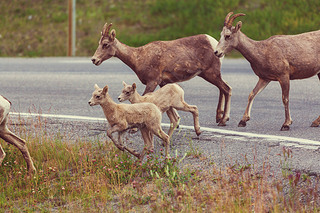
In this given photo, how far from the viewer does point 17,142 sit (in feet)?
25.1

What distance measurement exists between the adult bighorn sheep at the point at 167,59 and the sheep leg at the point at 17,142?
1729mm

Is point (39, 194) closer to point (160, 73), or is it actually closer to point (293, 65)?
point (160, 73)

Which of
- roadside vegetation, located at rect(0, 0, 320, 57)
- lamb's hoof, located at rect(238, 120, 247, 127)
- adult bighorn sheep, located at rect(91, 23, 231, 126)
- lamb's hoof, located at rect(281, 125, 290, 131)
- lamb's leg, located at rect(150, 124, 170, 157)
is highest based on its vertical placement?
adult bighorn sheep, located at rect(91, 23, 231, 126)

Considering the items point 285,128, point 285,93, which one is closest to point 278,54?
point 285,93

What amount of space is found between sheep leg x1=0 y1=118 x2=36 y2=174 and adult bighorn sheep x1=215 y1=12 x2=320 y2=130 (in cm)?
296

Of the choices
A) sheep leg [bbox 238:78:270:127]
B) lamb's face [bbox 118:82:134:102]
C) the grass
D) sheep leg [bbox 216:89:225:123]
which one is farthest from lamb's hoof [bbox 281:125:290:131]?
lamb's face [bbox 118:82:134:102]

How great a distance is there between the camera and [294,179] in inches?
259

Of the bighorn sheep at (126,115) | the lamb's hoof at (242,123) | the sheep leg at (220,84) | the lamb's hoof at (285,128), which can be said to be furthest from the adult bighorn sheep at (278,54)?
the bighorn sheep at (126,115)

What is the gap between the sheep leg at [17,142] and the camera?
7.55m

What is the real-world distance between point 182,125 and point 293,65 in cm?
200

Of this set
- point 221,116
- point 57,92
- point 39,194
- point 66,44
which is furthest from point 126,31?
point 39,194

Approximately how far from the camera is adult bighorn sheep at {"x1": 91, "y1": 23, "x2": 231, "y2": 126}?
8953 mm

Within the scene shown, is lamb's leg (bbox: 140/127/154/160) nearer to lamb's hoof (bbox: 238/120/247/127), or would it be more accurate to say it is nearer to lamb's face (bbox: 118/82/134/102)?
lamb's face (bbox: 118/82/134/102)

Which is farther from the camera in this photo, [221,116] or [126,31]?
[126,31]
